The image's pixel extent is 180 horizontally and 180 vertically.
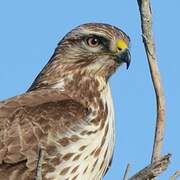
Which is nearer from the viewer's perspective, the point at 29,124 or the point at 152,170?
the point at 152,170

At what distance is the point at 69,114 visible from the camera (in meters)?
6.66

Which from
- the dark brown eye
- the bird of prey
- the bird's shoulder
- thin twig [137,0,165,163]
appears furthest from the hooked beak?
thin twig [137,0,165,163]

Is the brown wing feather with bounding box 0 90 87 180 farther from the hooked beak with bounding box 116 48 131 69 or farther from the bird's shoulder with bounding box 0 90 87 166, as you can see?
the hooked beak with bounding box 116 48 131 69

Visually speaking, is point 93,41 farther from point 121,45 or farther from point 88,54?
point 121,45

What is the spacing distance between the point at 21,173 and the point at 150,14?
2283mm

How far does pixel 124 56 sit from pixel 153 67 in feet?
8.07

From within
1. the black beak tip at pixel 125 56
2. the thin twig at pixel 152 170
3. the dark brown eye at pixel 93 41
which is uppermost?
the dark brown eye at pixel 93 41

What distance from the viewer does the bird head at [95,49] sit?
23.9ft

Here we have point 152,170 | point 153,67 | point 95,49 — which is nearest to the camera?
point 152,170

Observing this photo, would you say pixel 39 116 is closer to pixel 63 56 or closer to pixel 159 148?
pixel 63 56

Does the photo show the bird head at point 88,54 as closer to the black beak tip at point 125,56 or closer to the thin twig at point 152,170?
the black beak tip at point 125,56

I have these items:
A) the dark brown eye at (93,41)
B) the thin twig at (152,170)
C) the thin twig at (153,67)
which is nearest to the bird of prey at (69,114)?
the dark brown eye at (93,41)

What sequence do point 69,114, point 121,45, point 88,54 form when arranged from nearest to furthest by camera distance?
point 69,114, point 121,45, point 88,54

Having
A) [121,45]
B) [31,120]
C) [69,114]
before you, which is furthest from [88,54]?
[31,120]
